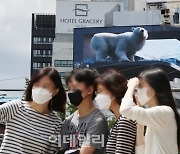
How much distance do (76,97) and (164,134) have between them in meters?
0.58

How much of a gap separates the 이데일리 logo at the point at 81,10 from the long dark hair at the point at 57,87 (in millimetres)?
53202

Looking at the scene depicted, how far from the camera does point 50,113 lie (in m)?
Result: 3.40

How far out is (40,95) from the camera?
3287 mm

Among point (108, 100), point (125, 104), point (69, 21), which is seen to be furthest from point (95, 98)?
point (69, 21)

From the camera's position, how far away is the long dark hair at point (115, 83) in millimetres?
3230

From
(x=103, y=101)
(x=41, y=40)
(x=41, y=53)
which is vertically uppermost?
(x=41, y=40)

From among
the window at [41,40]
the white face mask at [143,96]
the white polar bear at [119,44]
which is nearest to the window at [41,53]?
the window at [41,40]

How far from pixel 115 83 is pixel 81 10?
54.1m

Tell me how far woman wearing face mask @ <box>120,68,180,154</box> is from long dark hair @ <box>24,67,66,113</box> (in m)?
0.50

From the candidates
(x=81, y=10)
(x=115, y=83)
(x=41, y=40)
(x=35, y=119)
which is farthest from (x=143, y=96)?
(x=41, y=40)

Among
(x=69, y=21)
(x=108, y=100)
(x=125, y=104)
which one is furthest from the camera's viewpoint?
(x=69, y=21)

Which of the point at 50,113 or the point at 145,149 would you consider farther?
the point at 50,113

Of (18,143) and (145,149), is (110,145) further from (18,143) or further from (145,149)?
(18,143)

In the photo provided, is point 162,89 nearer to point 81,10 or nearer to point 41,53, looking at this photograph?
point 81,10
